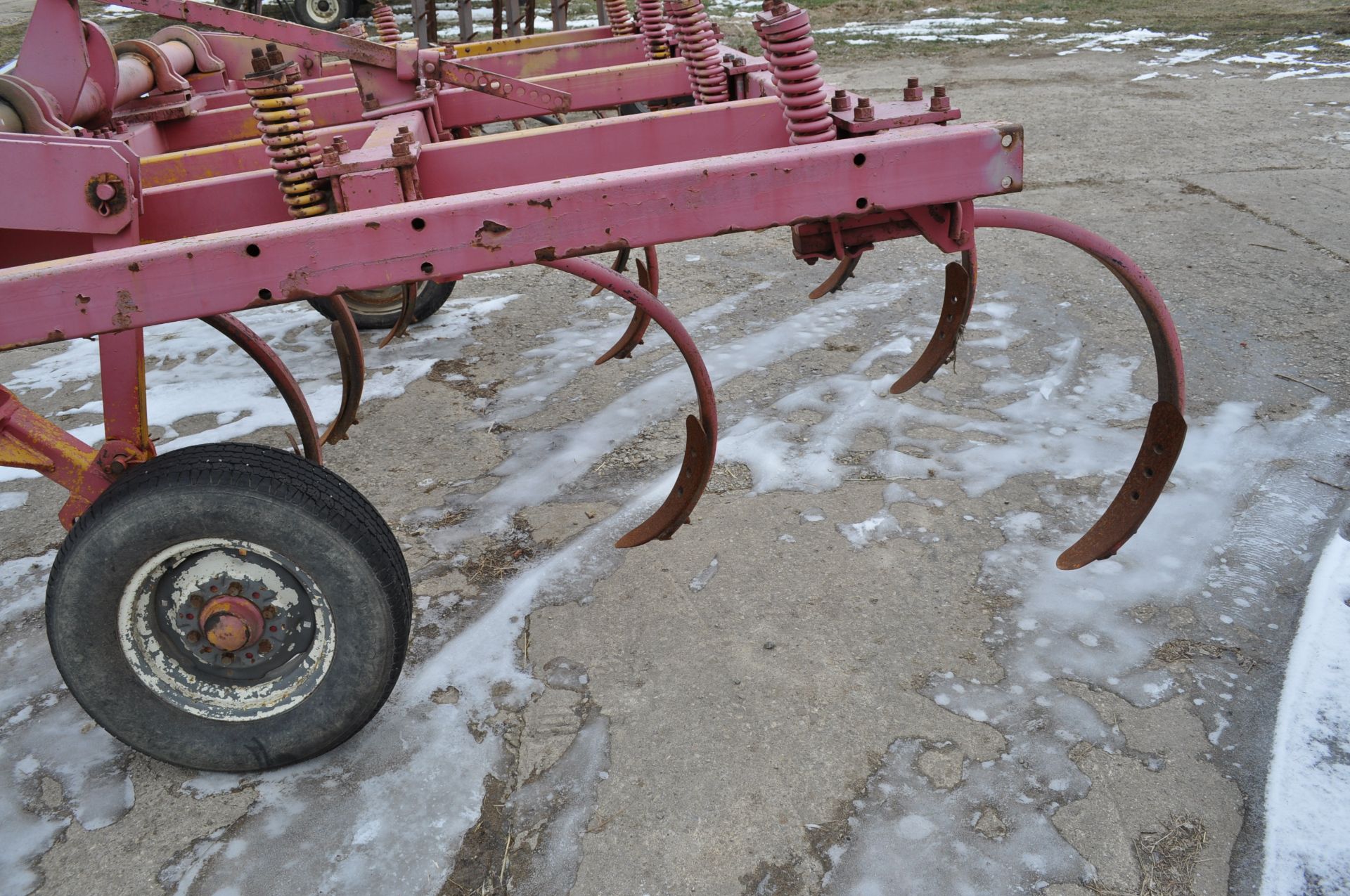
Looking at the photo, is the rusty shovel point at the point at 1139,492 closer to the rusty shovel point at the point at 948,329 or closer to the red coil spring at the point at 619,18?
the rusty shovel point at the point at 948,329

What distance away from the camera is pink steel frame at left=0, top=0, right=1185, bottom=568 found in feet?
5.83

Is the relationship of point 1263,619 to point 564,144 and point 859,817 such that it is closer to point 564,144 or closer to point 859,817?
point 859,817

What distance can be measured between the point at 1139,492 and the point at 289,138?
2.07 metres

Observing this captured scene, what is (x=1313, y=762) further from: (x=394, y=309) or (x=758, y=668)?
(x=394, y=309)

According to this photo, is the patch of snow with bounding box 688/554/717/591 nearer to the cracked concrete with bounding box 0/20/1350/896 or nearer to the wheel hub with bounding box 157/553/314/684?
the cracked concrete with bounding box 0/20/1350/896

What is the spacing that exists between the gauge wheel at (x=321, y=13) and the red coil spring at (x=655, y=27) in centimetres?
915

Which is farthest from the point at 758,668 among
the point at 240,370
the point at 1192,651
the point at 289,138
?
the point at 240,370

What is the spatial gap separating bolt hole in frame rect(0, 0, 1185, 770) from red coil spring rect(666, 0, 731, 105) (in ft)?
2.42

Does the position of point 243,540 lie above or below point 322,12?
below

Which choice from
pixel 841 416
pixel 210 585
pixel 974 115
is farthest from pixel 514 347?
pixel 974 115

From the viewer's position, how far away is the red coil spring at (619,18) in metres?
4.57

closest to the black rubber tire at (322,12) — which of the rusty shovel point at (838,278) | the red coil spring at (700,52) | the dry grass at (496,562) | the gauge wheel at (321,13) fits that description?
the gauge wheel at (321,13)

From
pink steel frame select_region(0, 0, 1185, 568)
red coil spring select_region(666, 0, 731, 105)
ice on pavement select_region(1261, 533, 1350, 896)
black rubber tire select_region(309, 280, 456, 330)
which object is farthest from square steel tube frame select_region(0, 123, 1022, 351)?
black rubber tire select_region(309, 280, 456, 330)

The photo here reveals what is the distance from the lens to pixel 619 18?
460cm
